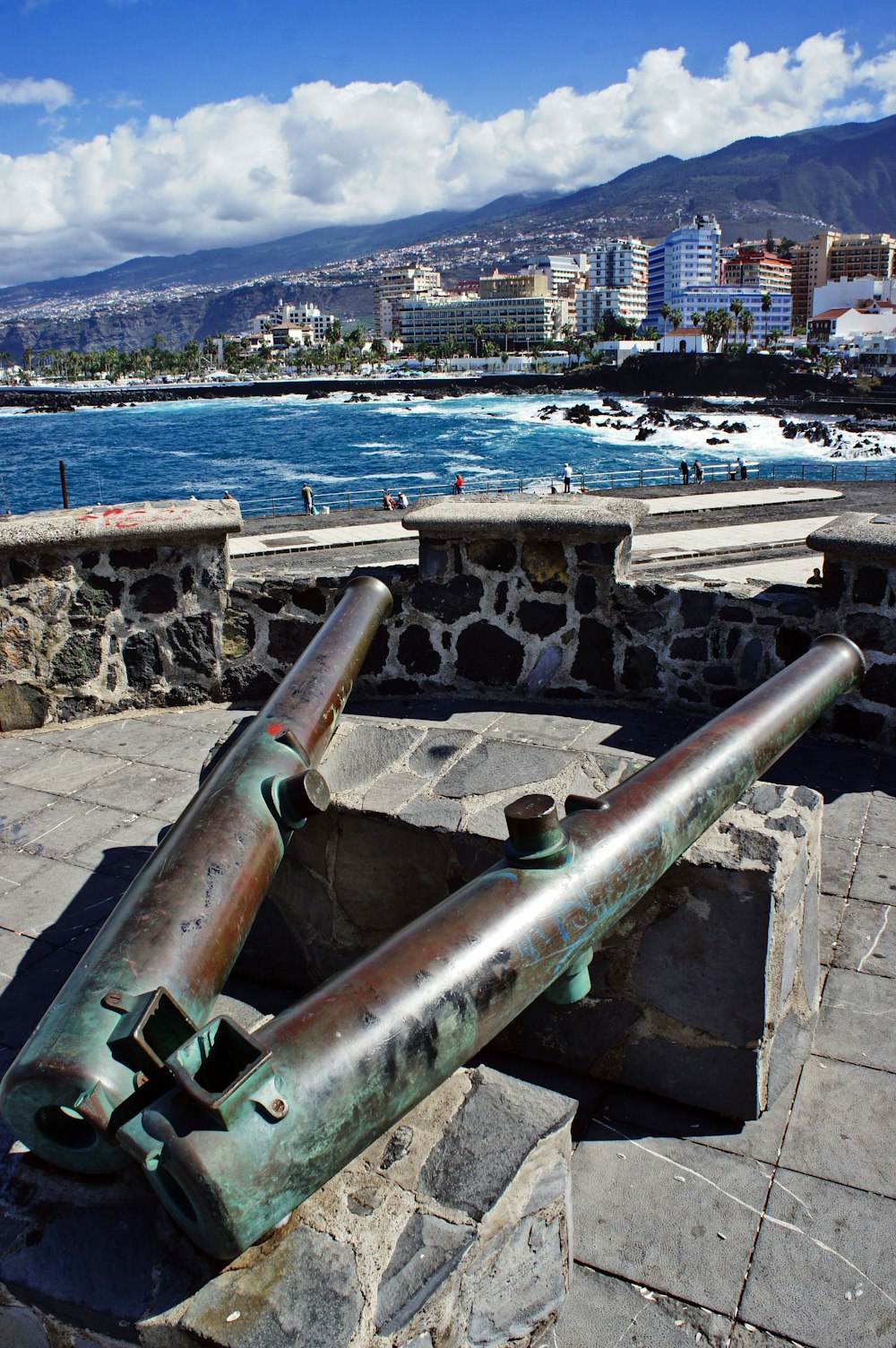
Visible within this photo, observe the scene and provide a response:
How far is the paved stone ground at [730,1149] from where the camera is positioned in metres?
2.06

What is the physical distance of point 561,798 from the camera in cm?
295

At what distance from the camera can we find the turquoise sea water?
200 ft

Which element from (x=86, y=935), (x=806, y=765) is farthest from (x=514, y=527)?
(x=86, y=935)

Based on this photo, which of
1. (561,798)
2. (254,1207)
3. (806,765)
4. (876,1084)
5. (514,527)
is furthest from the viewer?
(514,527)

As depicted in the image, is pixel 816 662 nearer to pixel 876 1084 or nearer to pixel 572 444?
pixel 876 1084

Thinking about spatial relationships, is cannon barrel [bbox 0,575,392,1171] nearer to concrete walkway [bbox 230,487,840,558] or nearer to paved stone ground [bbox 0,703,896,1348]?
paved stone ground [bbox 0,703,896,1348]

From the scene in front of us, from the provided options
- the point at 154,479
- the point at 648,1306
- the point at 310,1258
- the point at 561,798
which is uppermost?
the point at 561,798

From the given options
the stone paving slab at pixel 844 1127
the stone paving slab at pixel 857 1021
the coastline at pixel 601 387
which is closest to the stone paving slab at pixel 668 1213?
the stone paving slab at pixel 844 1127

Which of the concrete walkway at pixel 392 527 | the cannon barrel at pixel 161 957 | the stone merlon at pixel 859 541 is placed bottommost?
the concrete walkway at pixel 392 527

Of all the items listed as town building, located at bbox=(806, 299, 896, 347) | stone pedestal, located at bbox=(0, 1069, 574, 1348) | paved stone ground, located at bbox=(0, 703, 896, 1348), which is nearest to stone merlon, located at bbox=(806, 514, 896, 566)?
paved stone ground, located at bbox=(0, 703, 896, 1348)

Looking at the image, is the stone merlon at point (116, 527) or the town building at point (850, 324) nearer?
the stone merlon at point (116, 527)

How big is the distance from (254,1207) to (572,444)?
3107 inches

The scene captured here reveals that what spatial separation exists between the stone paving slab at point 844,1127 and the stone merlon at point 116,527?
3724 millimetres

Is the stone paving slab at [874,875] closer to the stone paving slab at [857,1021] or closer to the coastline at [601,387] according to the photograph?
the stone paving slab at [857,1021]
